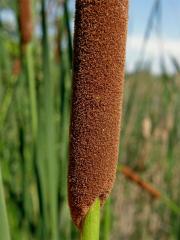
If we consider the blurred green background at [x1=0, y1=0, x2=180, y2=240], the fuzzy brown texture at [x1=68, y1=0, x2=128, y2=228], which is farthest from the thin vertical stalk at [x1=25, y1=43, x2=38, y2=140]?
the fuzzy brown texture at [x1=68, y1=0, x2=128, y2=228]

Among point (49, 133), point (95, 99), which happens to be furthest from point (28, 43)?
point (95, 99)

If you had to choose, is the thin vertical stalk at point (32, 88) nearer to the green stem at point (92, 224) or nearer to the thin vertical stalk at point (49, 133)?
the thin vertical stalk at point (49, 133)

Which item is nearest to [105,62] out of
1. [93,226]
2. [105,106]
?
[105,106]

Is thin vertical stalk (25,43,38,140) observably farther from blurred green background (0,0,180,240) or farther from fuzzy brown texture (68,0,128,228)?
fuzzy brown texture (68,0,128,228)

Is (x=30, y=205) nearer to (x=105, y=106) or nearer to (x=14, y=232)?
(x=14, y=232)

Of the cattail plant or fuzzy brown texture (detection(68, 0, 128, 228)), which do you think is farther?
the cattail plant

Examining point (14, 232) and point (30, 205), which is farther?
point (30, 205)
